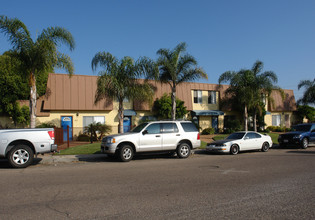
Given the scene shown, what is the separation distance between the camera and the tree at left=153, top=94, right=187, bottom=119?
24.5 meters

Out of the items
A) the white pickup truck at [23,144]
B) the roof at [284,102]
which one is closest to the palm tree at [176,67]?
the white pickup truck at [23,144]

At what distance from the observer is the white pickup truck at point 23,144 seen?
10.0 metres

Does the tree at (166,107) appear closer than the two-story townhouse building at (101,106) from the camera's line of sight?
No

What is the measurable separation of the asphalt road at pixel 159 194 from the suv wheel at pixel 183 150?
3.70 m

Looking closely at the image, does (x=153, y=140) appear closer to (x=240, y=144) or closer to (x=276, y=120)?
(x=240, y=144)

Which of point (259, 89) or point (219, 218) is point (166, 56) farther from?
point (219, 218)

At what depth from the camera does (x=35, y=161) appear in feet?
39.4

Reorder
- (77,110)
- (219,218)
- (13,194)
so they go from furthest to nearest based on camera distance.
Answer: (77,110) → (13,194) → (219,218)

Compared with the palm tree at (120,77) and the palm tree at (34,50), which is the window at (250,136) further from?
the palm tree at (34,50)

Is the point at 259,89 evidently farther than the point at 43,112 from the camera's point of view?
Yes

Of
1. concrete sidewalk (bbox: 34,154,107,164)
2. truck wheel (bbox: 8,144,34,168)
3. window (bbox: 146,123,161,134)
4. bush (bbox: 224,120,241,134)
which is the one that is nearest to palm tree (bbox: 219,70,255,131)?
bush (bbox: 224,120,241,134)

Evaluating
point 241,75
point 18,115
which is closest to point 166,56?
point 241,75

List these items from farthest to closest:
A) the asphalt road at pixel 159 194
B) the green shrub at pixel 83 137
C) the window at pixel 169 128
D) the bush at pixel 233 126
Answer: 1. the bush at pixel 233 126
2. the green shrub at pixel 83 137
3. the window at pixel 169 128
4. the asphalt road at pixel 159 194

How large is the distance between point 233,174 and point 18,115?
1885 cm
